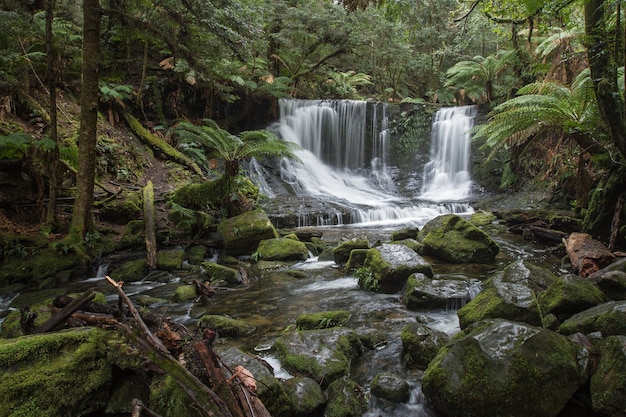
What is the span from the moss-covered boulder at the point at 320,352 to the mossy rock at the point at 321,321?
0.39 meters

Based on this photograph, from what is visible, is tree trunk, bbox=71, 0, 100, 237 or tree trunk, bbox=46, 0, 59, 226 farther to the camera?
tree trunk, bbox=46, 0, 59, 226

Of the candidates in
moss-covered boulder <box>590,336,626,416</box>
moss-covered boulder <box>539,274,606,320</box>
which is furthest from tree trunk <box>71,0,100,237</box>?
moss-covered boulder <box>590,336,626,416</box>

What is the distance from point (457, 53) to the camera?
22.1 metres

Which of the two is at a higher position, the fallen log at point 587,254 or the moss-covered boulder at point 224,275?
the fallen log at point 587,254

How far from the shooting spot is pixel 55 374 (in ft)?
7.96

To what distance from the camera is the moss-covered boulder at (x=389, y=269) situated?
5.49 metres

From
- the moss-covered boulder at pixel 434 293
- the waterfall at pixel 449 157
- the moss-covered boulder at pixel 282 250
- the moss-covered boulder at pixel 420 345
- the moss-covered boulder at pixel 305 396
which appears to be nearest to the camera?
the moss-covered boulder at pixel 305 396

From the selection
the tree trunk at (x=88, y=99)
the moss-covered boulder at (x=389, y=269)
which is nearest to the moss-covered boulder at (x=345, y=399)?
the moss-covered boulder at (x=389, y=269)

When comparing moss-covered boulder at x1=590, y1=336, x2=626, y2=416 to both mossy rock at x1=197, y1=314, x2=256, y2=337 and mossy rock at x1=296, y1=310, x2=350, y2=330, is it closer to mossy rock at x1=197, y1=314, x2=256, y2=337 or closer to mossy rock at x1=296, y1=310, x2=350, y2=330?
mossy rock at x1=296, y1=310, x2=350, y2=330

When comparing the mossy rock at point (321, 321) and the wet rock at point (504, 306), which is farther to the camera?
the mossy rock at point (321, 321)

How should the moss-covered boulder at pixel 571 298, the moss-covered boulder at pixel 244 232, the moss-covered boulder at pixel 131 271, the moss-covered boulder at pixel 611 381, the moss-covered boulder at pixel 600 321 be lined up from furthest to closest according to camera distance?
the moss-covered boulder at pixel 244 232
the moss-covered boulder at pixel 131 271
the moss-covered boulder at pixel 571 298
the moss-covered boulder at pixel 600 321
the moss-covered boulder at pixel 611 381

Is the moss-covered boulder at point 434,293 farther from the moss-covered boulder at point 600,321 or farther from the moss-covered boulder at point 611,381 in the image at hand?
the moss-covered boulder at point 611,381

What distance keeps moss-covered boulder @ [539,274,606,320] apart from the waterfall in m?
10.5

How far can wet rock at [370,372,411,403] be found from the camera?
2.96m
